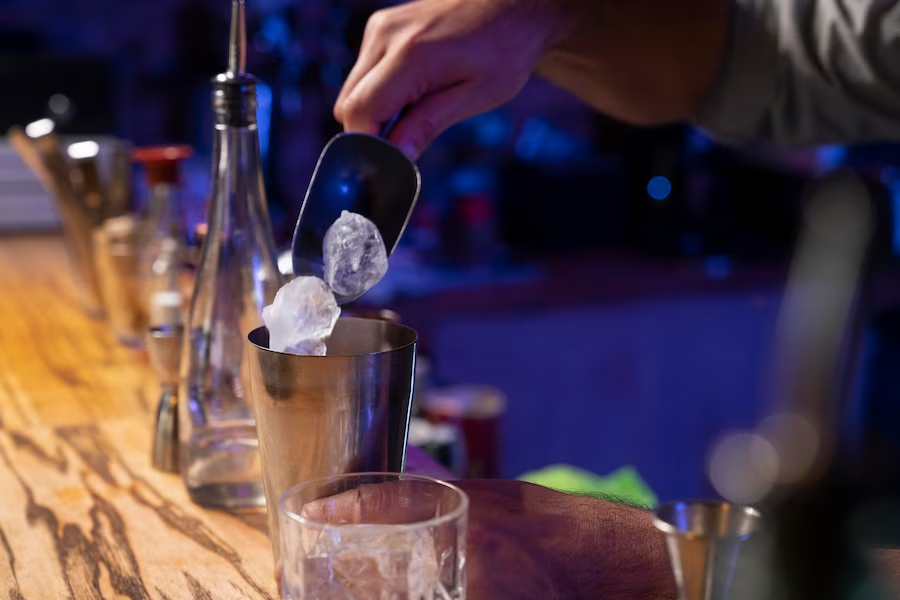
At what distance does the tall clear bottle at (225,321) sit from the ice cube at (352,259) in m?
0.20

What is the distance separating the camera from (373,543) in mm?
462

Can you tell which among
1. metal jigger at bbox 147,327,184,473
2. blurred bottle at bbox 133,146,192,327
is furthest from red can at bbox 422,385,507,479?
metal jigger at bbox 147,327,184,473

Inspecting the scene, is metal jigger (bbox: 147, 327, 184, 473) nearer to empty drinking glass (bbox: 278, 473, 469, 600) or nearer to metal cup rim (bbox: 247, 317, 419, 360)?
metal cup rim (bbox: 247, 317, 419, 360)

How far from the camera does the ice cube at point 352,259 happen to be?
67cm

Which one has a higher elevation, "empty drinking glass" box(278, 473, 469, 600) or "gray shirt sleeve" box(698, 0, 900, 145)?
"gray shirt sleeve" box(698, 0, 900, 145)

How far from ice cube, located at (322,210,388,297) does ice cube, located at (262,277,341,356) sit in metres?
0.04

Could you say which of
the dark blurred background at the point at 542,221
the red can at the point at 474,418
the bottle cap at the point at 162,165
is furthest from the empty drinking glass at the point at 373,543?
the dark blurred background at the point at 542,221

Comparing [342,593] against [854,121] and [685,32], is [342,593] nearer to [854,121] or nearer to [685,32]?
[685,32]

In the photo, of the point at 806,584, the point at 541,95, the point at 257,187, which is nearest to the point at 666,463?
the point at 541,95

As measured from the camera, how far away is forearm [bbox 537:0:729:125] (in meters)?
1.07

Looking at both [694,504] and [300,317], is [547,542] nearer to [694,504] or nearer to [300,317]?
[694,504]

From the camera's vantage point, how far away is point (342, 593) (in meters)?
0.48

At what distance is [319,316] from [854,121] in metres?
0.84

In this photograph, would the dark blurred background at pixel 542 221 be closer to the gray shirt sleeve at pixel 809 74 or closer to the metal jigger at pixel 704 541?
the gray shirt sleeve at pixel 809 74
